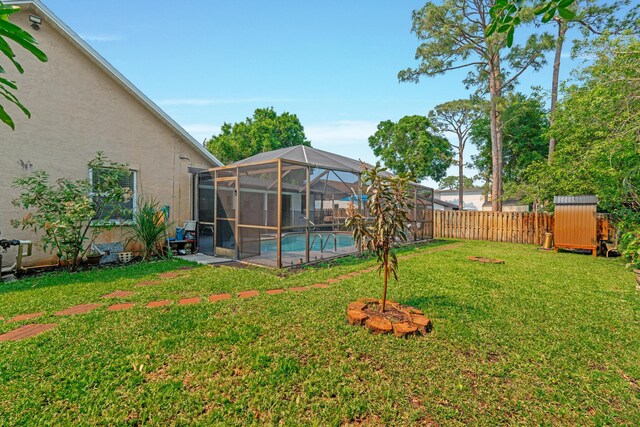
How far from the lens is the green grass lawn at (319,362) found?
212cm

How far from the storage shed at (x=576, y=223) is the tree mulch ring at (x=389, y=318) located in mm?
8472

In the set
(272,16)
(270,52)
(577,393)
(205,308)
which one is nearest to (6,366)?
(205,308)

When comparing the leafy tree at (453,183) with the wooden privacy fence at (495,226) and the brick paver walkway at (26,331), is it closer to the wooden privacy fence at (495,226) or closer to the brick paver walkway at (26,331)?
the wooden privacy fence at (495,226)

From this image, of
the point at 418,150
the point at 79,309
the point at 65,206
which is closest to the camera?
the point at 79,309

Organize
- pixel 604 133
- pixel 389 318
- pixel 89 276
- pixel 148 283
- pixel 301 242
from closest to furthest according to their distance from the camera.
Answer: pixel 389 318, pixel 148 283, pixel 89 276, pixel 301 242, pixel 604 133

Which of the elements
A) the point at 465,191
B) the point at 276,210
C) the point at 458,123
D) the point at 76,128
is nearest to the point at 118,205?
the point at 76,128

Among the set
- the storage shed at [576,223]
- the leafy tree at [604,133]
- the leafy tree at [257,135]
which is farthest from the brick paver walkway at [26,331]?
the leafy tree at [257,135]

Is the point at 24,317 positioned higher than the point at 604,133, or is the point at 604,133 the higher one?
the point at 604,133

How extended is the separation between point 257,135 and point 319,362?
86.9ft

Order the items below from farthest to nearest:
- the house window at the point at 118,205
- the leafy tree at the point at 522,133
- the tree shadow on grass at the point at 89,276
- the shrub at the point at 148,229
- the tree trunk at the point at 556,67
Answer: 1. the leafy tree at the point at 522,133
2. the tree trunk at the point at 556,67
3. the shrub at the point at 148,229
4. the house window at the point at 118,205
5. the tree shadow on grass at the point at 89,276

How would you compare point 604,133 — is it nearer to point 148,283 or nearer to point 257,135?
point 148,283

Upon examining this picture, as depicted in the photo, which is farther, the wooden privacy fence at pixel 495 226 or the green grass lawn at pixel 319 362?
the wooden privacy fence at pixel 495 226

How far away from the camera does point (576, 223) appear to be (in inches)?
356

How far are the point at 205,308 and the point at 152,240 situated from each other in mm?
4261
